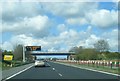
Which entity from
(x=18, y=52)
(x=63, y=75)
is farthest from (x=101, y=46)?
(x=63, y=75)

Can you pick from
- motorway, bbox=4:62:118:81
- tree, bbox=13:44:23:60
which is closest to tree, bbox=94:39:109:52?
tree, bbox=13:44:23:60

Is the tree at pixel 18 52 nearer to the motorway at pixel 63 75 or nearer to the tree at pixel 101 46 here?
the tree at pixel 101 46

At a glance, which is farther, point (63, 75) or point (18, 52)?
point (18, 52)

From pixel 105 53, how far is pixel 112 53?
115 inches

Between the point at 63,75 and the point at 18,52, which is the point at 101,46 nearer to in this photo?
the point at 18,52

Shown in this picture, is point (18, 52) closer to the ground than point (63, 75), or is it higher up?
higher up

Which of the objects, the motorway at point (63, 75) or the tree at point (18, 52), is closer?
the motorway at point (63, 75)

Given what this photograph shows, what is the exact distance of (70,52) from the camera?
597ft

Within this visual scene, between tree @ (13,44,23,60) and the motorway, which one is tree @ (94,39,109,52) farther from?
the motorway

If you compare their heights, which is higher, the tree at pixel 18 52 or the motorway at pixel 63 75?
the tree at pixel 18 52

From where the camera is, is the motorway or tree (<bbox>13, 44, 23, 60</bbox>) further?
tree (<bbox>13, 44, 23, 60</bbox>)

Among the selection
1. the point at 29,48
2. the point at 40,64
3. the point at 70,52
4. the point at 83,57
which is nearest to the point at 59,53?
the point at 70,52

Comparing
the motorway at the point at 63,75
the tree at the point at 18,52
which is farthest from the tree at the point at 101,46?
the motorway at the point at 63,75

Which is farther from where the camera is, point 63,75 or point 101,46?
point 101,46
